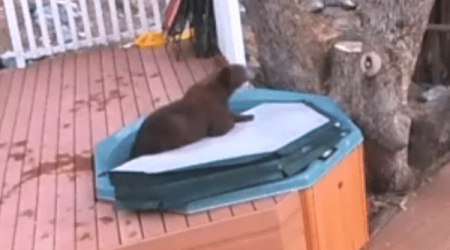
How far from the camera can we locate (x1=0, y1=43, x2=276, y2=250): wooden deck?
190cm

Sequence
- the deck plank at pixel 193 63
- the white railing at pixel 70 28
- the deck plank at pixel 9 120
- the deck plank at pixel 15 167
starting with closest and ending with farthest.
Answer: the deck plank at pixel 15 167, the deck plank at pixel 9 120, the deck plank at pixel 193 63, the white railing at pixel 70 28

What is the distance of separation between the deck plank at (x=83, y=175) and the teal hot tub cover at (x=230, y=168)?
0.05m

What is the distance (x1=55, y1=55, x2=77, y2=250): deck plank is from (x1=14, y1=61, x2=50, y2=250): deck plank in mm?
80

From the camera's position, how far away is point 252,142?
2115 millimetres

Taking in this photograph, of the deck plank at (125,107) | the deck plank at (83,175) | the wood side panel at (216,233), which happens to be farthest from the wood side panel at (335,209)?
the deck plank at (83,175)

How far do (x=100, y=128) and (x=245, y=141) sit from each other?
0.77 m

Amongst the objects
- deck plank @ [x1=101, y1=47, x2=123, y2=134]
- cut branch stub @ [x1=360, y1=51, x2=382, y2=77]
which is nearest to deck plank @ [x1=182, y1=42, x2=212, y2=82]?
deck plank @ [x1=101, y1=47, x2=123, y2=134]

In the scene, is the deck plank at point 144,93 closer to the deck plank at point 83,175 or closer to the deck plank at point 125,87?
the deck plank at point 125,87

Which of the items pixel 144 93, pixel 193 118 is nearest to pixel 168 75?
pixel 144 93

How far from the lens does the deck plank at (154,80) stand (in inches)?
111

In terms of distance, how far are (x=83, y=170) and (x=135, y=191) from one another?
41 cm

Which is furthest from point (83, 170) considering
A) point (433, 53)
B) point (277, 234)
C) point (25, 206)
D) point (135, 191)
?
point (433, 53)

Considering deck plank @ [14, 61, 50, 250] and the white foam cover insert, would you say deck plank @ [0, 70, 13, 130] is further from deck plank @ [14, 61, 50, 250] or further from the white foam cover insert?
the white foam cover insert

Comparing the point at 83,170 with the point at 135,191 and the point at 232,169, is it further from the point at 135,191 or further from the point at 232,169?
the point at 232,169
